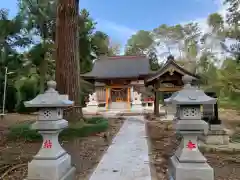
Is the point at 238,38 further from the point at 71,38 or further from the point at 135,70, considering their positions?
the point at 135,70

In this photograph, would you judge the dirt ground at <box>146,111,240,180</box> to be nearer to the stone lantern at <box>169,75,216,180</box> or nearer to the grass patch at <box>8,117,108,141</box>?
the stone lantern at <box>169,75,216,180</box>

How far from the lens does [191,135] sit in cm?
347

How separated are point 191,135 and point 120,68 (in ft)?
62.4

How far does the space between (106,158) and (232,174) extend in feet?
8.25

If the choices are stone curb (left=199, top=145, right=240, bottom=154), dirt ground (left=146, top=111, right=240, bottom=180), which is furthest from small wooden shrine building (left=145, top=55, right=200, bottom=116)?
stone curb (left=199, top=145, right=240, bottom=154)

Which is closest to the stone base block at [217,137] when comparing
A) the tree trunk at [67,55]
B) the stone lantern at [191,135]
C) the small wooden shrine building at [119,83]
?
the stone lantern at [191,135]

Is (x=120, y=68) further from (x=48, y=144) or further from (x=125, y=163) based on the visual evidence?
(x=48, y=144)

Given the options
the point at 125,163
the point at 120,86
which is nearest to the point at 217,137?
the point at 125,163

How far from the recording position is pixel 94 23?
93.7 ft

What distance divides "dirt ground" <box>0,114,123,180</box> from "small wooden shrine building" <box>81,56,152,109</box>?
12355 mm

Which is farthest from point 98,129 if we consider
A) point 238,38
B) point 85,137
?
point 238,38

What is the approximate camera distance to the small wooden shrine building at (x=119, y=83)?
66.1 ft

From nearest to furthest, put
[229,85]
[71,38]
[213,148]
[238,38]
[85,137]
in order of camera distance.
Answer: [213,148], [229,85], [85,137], [71,38], [238,38]

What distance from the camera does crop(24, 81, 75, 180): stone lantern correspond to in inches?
139
